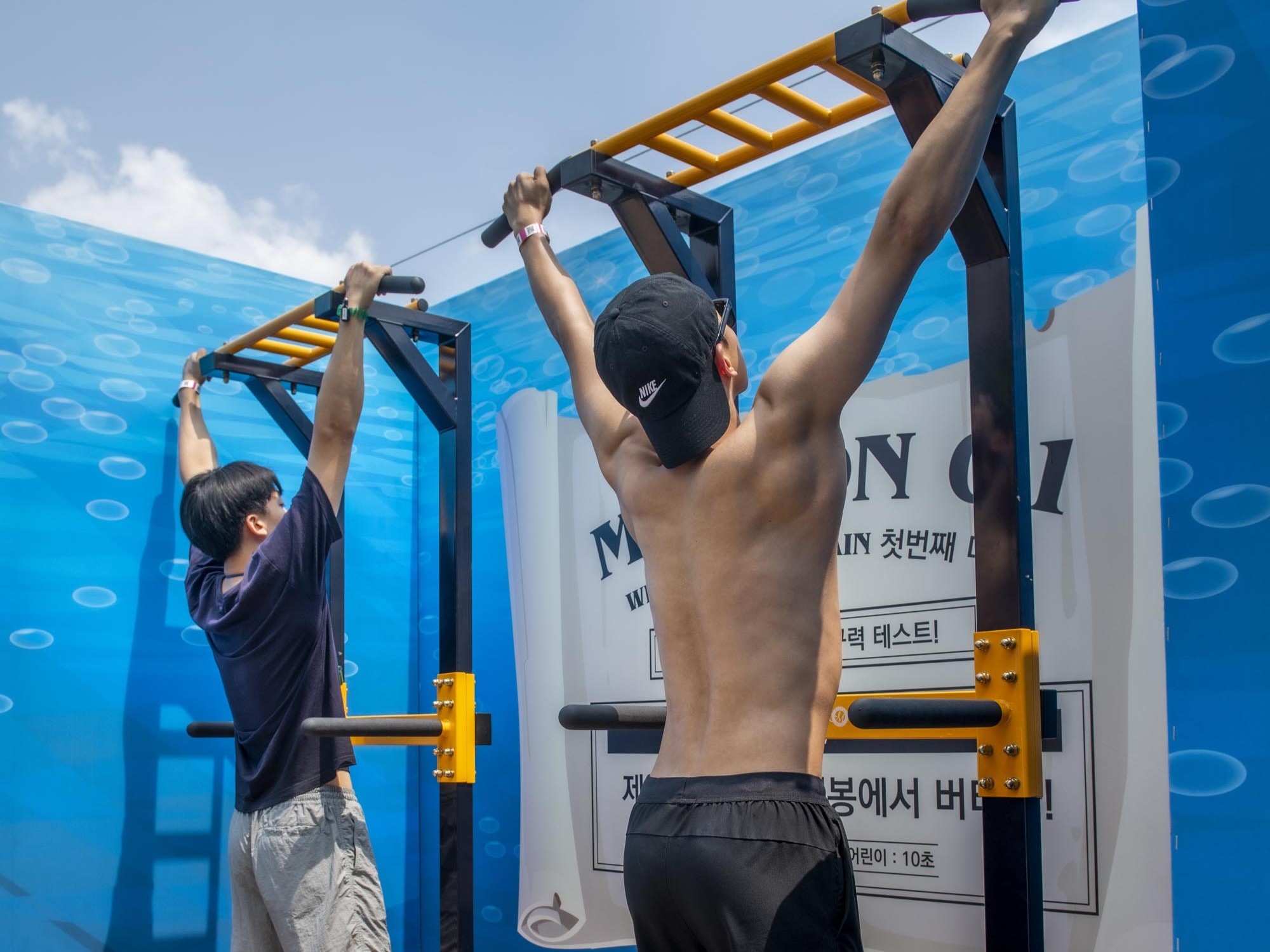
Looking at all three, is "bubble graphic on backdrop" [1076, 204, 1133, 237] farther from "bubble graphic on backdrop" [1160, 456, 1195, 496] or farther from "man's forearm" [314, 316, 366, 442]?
"man's forearm" [314, 316, 366, 442]

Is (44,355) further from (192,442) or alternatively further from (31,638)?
(31,638)

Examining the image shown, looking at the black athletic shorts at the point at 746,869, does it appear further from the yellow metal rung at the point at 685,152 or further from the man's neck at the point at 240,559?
the man's neck at the point at 240,559

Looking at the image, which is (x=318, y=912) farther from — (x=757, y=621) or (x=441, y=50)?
(x=441, y=50)

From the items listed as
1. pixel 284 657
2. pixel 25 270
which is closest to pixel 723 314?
pixel 284 657

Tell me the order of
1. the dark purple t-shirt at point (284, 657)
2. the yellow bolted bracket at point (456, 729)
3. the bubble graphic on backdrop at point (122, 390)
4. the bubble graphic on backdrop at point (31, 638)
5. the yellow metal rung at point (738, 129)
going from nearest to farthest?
the yellow metal rung at point (738, 129) → the dark purple t-shirt at point (284, 657) → the yellow bolted bracket at point (456, 729) → the bubble graphic on backdrop at point (31, 638) → the bubble graphic on backdrop at point (122, 390)

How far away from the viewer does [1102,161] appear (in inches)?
125

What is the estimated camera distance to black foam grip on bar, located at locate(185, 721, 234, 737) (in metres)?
4.10

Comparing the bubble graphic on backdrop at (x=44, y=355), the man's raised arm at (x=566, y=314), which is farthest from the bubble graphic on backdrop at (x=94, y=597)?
the man's raised arm at (x=566, y=314)

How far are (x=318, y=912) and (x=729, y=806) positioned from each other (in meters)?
1.95

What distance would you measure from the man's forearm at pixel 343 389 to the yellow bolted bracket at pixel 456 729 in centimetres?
88

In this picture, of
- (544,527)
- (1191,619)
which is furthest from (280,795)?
(1191,619)

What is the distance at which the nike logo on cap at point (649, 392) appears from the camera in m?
1.78

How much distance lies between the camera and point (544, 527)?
4.80m

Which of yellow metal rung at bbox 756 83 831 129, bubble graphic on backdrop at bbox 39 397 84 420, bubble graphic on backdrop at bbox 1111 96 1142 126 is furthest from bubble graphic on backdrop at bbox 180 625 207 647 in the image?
bubble graphic on backdrop at bbox 1111 96 1142 126
